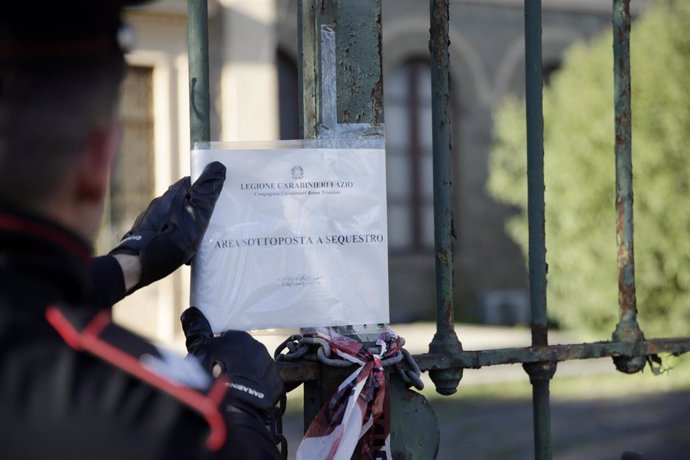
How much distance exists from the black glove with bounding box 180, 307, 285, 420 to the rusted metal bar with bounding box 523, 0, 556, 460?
79cm

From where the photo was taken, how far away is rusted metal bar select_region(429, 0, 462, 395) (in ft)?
7.25

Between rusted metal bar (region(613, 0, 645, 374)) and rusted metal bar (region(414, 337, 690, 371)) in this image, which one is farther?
rusted metal bar (region(613, 0, 645, 374))

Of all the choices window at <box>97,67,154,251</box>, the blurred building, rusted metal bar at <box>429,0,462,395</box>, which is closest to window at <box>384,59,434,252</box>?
the blurred building

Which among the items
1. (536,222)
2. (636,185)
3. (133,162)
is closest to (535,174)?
(536,222)

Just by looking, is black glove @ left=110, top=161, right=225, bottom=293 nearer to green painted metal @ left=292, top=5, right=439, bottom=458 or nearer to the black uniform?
green painted metal @ left=292, top=5, right=439, bottom=458

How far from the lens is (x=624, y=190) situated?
242 centimetres

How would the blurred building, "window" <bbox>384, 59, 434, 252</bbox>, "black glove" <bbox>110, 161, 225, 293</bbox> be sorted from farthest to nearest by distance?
1. "window" <bbox>384, 59, 434, 252</bbox>
2. the blurred building
3. "black glove" <bbox>110, 161, 225, 293</bbox>

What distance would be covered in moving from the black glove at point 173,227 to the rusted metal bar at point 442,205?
501 millimetres

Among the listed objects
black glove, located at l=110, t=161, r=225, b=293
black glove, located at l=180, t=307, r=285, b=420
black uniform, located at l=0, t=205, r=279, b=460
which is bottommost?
black glove, located at l=180, t=307, r=285, b=420

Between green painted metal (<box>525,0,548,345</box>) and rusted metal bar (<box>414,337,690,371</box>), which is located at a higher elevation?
green painted metal (<box>525,0,548,345</box>)

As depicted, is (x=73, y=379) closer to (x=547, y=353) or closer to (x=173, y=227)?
(x=173, y=227)

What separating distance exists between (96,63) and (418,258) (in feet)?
42.5

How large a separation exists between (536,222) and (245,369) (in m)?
0.90
